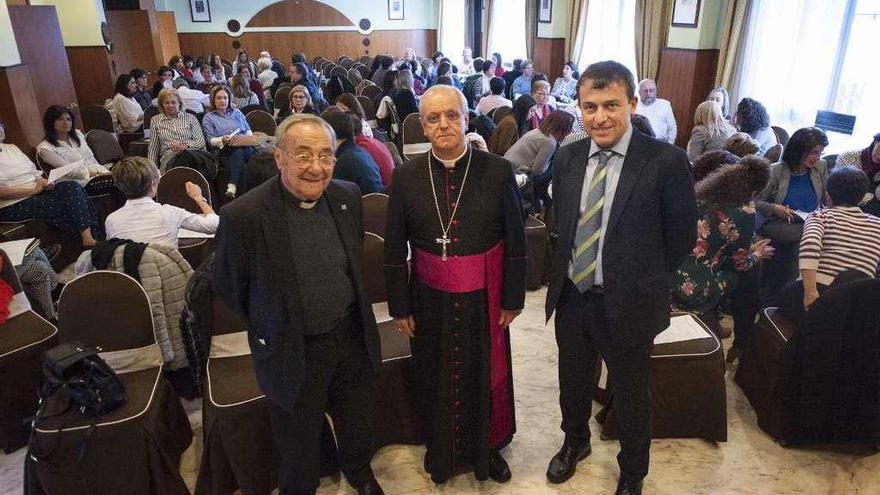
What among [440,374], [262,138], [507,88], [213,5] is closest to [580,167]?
[440,374]

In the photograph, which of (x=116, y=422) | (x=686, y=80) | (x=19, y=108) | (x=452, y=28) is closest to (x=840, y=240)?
(x=116, y=422)

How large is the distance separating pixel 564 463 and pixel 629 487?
0.92 feet

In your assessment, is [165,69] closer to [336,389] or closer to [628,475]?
[336,389]

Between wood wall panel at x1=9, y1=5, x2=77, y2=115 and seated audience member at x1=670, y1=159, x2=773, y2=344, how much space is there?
21.1 ft

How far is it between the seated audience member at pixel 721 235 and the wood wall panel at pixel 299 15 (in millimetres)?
15268

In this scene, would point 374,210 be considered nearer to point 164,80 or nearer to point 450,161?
point 450,161

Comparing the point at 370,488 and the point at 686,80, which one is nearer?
the point at 370,488

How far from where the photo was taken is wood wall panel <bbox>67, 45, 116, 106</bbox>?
8547 mm

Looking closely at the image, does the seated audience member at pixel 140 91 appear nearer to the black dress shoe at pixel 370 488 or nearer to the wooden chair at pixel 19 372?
the wooden chair at pixel 19 372

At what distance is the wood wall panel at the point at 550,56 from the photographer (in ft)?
33.3

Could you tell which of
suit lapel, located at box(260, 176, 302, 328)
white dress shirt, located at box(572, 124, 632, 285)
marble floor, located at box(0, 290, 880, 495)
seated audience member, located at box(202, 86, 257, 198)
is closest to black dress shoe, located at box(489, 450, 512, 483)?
marble floor, located at box(0, 290, 880, 495)

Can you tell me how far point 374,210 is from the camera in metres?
3.24

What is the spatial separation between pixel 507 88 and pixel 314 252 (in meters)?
8.00

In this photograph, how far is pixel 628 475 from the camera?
7.15 ft
